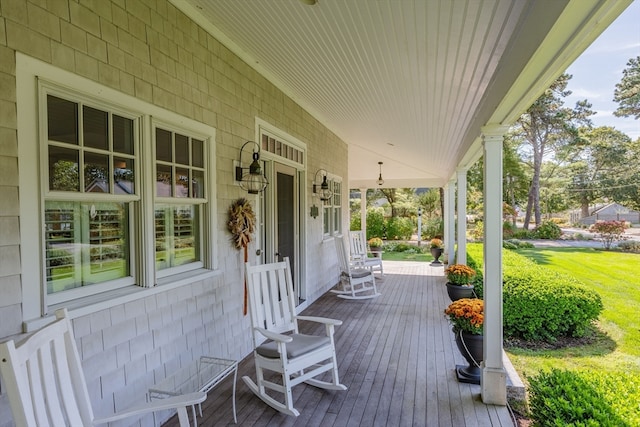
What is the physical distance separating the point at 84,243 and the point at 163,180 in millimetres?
766

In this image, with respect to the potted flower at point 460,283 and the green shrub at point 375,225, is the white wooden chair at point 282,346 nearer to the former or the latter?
the potted flower at point 460,283

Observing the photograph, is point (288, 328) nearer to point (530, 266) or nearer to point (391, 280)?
point (530, 266)

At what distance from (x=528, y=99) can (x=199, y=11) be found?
2547 millimetres

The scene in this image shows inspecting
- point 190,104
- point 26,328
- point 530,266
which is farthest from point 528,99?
point 530,266

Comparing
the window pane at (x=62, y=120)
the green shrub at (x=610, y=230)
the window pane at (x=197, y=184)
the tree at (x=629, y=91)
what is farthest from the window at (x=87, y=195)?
the green shrub at (x=610, y=230)

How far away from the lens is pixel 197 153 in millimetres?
3189

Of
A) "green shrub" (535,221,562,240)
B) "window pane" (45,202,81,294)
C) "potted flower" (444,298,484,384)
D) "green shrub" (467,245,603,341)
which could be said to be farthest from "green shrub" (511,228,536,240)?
"window pane" (45,202,81,294)

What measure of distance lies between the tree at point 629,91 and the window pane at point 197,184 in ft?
23.9

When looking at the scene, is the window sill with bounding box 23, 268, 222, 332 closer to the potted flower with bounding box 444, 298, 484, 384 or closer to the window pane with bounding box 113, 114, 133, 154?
the window pane with bounding box 113, 114, 133, 154

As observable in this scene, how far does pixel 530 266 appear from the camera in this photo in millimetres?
5602

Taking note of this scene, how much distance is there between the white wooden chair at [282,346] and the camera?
8.93 ft

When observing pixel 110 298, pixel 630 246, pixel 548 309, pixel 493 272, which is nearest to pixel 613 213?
pixel 630 246

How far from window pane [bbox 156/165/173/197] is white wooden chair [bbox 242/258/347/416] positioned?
88cm

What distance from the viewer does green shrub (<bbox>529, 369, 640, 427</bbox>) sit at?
172 centimetres
